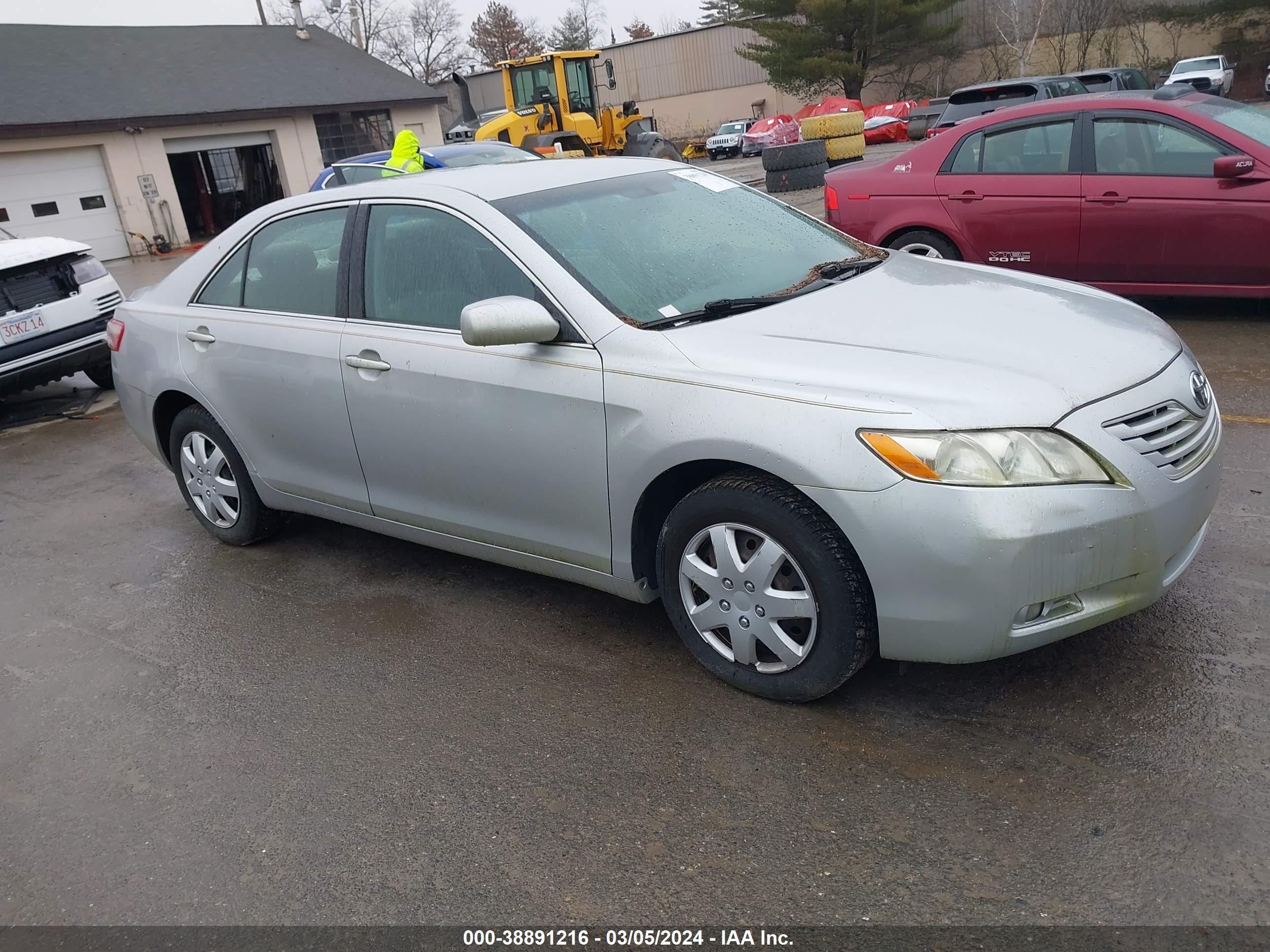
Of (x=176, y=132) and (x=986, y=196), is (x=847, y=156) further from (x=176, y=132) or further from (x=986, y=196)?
(x=176, y=132)

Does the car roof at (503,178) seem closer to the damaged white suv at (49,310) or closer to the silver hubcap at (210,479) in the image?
the silver hubcap at (210,479)

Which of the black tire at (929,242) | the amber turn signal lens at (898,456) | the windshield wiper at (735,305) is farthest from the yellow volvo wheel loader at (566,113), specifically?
the amber turn signal lens at (898,456)

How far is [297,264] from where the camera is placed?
14.9 feet

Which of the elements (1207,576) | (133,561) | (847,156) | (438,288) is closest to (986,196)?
(1207,576)

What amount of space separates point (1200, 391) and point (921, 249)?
15.7ft

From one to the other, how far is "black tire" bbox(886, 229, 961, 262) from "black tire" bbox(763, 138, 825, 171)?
740 centimetres

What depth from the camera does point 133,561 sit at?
529cm

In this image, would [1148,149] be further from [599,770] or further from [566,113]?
[566,113]

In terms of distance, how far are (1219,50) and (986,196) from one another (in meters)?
38.6

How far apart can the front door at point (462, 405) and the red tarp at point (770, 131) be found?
26590mm

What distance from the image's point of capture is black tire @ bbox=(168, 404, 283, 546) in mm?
4941

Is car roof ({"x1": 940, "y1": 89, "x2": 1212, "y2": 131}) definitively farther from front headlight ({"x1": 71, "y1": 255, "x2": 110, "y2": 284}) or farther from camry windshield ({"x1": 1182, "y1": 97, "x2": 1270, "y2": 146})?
front headlight ({"x1": 71, "y1": 255, "x2": 110, "y2": 284})

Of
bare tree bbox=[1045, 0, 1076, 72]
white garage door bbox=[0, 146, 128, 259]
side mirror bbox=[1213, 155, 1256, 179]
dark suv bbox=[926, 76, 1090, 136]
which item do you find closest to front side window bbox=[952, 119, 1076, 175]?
side mirror bbox=[1213, 155, 1256, 179]

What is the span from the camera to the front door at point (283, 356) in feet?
14.1
